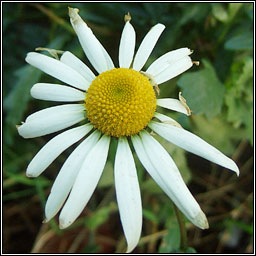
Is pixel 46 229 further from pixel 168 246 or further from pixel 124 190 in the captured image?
pixel 124 190

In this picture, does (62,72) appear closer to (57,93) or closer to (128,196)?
(57,93)

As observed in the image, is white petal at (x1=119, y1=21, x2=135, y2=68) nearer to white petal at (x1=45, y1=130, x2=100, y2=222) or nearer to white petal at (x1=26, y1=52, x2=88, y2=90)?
white petal at (x1=26, y1=52, x2=88, y2=90)

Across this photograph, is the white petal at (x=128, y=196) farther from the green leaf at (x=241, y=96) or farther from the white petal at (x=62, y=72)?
the green leaf at (x=241, y=96)

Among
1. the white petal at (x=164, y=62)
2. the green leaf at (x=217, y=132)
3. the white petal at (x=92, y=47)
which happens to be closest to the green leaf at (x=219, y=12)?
the green leaf at (x=217, y=132)

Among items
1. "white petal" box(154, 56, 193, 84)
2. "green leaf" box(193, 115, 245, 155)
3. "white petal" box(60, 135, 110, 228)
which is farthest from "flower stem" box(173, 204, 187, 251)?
"green leaf" box(193, 115, 245, 155)

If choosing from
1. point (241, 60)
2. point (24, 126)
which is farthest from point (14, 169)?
point (241, 60)

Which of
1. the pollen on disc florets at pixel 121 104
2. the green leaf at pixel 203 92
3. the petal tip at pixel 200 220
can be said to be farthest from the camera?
the green leaf at pixel 203 92

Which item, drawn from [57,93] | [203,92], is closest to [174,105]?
[57,93]

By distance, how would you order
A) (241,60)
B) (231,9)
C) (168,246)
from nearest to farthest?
1. (168,246)
2. (231,9)
3. (241,60)
